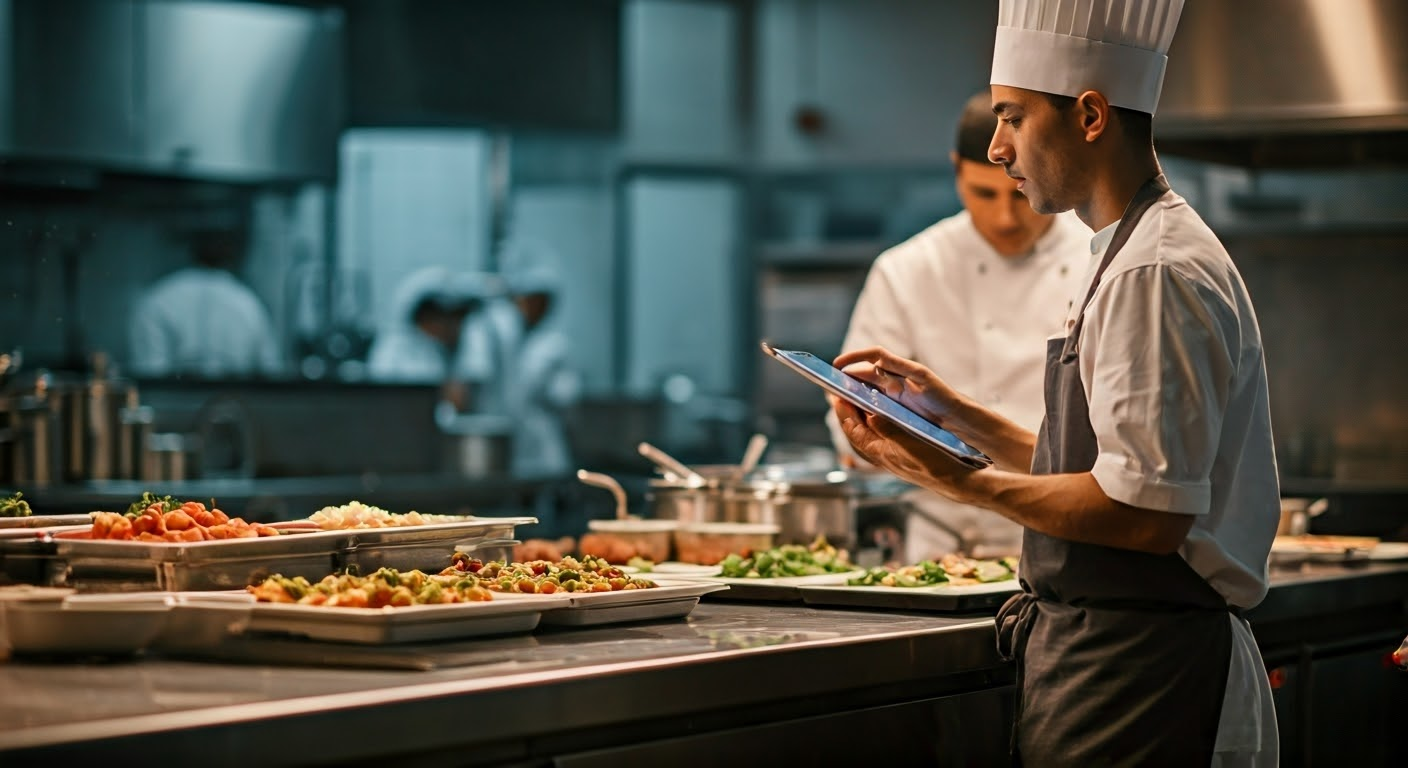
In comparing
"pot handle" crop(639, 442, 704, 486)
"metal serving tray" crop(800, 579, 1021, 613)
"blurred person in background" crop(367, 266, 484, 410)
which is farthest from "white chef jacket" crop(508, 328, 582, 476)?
"metal serving tray" crop(800, 579, 1021, 613)

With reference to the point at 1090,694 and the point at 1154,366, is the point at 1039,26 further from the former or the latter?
the point at 1090,694

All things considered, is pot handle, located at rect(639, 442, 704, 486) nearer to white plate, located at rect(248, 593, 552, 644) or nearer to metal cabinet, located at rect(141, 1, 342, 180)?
white plate, located at rect(248, 593, 552, 644)

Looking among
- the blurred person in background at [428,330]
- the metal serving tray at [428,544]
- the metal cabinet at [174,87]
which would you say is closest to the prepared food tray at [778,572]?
the metal serving tray at [428,544]

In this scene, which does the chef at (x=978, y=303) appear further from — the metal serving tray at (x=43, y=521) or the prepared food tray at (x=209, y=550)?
the metal serving tray at (x=43, y=521)

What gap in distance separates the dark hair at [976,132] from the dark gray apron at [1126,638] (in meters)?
1.27

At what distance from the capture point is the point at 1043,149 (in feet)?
6.81

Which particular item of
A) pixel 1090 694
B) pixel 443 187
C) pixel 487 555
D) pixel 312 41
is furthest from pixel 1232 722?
pixel 443 187

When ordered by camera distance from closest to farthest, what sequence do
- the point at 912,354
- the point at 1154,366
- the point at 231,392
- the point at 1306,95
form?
the point at 1154,366
the point at 912,354
the point at 1306,95
the point at 231,392

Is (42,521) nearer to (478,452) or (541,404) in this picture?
(478,452)

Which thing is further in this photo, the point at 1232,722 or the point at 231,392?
the point at 231,392

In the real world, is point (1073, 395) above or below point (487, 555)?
above

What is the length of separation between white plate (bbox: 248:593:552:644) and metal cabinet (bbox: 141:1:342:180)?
17.9 ft

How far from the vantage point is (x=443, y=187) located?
8.59 metres

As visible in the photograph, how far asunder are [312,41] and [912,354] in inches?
184
